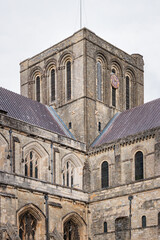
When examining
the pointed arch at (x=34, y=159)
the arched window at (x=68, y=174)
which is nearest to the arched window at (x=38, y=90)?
the arched window at (x=68, y=174)

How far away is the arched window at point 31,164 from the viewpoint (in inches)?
1613

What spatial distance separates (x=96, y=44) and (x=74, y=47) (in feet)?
7.21

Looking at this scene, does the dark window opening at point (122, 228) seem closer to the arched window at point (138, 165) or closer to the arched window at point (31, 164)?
the arched window at point (138, 165)

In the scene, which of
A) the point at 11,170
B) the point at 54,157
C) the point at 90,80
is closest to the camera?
the point at 11,170

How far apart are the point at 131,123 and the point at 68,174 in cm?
727

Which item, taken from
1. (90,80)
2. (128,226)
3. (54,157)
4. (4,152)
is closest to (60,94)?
(90,80)

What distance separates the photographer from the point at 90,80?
48094mm

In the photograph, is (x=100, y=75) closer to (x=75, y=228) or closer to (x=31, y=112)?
(x=31, y=112)

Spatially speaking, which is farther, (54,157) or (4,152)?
(54,157)

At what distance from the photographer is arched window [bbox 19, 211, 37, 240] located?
3806cm

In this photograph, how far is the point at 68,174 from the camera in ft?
145

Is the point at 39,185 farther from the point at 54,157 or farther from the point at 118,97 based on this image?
the point at 118,97

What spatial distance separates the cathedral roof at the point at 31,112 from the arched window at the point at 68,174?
3.33 m

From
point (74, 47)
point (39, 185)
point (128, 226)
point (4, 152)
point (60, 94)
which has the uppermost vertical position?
point (74, 47)
